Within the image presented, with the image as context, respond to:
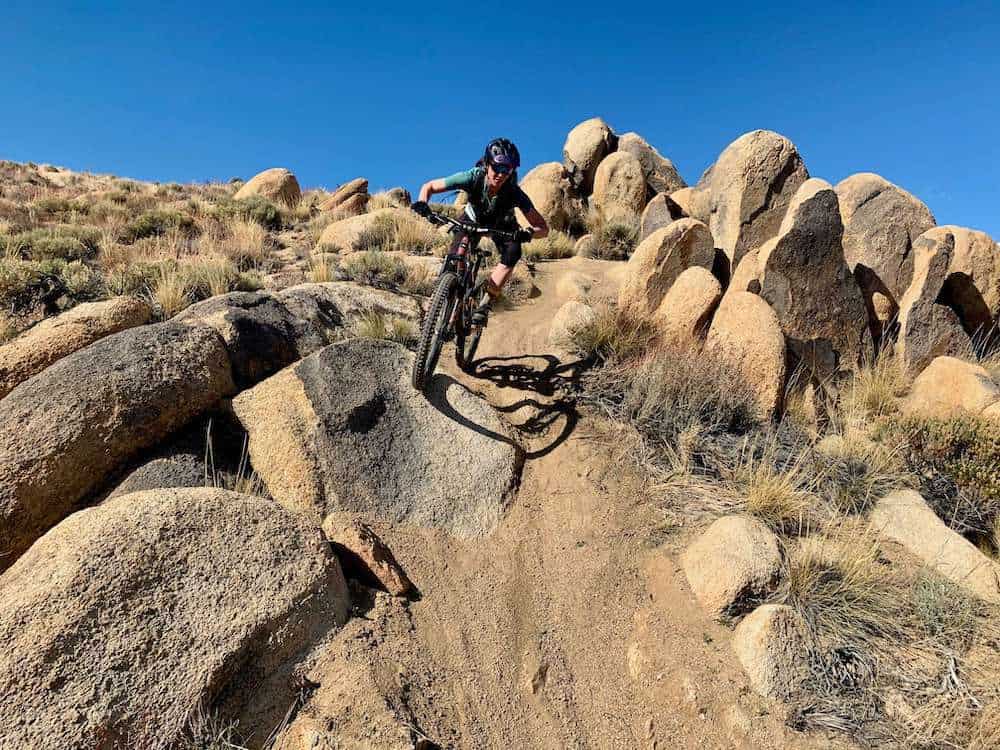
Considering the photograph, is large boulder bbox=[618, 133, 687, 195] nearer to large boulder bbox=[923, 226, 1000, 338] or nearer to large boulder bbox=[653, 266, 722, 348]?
large boulder bbox=[923, 226, 1000, 338]

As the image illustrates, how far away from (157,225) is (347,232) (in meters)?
4.15

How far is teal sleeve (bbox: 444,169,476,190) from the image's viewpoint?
528cm

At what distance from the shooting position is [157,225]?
11836mm

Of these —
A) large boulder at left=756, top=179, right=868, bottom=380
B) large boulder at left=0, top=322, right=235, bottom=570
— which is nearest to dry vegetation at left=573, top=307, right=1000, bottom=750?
large boulder at left=756, top=179, right=868, bottom=380

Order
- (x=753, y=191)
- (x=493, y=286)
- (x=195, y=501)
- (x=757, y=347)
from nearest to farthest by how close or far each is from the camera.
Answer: (x=195, y=501), (x=493, y=286), (x=757, y=347), (x=753, y=191)

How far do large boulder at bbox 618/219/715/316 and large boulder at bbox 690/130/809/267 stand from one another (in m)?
1.60

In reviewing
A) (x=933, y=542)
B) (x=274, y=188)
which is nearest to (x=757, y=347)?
(x=933, y=542)

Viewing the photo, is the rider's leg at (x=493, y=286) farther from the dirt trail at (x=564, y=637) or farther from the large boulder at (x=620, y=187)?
the large boulder at (x=620, y=187)

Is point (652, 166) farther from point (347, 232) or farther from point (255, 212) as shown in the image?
point (255, 212)

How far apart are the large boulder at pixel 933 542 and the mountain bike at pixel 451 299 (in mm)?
3961

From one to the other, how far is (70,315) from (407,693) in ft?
14.2

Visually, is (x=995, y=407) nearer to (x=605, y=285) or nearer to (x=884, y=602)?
(x=884, y=602)

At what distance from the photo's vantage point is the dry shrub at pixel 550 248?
37.2ft

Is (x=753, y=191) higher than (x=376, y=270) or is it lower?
higher
